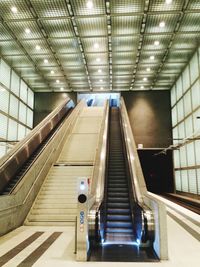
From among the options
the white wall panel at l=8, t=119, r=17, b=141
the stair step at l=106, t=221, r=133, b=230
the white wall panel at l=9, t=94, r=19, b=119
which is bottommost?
the stair step at l=106, t=221, r=133, b=230

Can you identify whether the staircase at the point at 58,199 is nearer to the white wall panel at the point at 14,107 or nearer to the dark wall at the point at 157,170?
the white wall panel at the point at 14,107

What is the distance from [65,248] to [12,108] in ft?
41.6

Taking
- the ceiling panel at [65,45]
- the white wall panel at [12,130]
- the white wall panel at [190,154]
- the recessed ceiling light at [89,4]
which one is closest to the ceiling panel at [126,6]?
the recessed ceiling light at [89,4]

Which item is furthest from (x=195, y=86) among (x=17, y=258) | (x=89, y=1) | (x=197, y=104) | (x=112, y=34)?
(x=17, y=258)

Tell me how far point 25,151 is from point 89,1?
20.1 ft

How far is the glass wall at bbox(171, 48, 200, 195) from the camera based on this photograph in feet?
46.1

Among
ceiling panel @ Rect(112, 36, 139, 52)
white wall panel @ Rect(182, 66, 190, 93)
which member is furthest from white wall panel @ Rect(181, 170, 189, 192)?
ceiling panel @ Rect(112, 36, 139, 52)

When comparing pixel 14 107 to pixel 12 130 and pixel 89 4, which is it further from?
pixel 89 4

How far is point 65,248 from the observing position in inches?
197

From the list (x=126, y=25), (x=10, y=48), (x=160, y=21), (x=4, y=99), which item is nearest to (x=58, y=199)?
(x=126, y=25)

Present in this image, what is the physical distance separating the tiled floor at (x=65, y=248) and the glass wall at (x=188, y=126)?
759 cm

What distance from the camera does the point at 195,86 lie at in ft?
47.3

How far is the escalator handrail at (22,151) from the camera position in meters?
7.71

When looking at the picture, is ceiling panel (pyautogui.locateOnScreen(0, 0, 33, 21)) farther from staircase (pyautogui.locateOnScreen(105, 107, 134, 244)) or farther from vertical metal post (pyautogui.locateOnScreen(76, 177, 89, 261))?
vertical metal post (pyautogui.locateOnScreen(76, 177, 89, 261))
